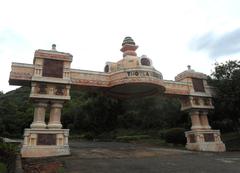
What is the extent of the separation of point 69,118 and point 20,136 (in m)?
10.6

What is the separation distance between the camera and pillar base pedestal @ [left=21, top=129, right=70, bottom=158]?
568 inches

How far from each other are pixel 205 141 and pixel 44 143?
1378cm

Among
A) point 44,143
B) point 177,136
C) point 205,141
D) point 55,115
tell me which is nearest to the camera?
point 44,143

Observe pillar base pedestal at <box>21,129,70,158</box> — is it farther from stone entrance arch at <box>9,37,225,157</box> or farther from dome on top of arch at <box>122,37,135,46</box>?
dome on top of arch at <box>122,37,135,46</box>

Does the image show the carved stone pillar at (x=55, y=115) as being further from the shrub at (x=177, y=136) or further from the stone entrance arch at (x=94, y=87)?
the shrub at (x=177, y=136)

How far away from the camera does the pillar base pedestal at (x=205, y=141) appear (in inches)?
790

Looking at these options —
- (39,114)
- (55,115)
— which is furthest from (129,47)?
(39,114)

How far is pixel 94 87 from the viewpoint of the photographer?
1877 centimetres

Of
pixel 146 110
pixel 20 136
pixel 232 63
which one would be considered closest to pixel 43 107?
pixel 232 63

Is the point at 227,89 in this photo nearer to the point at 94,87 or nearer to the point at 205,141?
the point at 205,141

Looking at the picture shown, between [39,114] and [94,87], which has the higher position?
[94,87]

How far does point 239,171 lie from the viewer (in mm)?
9516

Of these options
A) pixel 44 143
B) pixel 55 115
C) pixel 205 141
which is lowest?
pixel 205 141

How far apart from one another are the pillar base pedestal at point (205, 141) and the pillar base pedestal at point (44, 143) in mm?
11507
